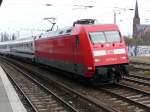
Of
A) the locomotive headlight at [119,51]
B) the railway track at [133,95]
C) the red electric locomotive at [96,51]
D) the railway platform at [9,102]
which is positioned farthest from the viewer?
the locomotive headlight at [119,51]

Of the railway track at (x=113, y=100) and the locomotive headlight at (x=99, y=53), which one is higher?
the locomotive headlight at (x=99, y=53)

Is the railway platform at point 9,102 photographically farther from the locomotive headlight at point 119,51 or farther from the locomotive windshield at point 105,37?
the locomotive headlight at point 119,51

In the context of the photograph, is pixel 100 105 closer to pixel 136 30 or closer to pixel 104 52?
pixel 104 52

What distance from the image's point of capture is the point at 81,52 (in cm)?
1773

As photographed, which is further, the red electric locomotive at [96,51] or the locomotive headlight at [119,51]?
the locomotive headlight at [119,51]

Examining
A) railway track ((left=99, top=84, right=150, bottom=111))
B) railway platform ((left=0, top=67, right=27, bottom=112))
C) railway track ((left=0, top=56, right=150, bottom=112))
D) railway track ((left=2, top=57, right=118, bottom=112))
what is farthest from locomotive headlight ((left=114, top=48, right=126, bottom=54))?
railway platform ((left=0, top=67, right=27, bottom=112))

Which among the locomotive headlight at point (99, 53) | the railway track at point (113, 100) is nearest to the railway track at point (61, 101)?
the railway track at point (113, 100)

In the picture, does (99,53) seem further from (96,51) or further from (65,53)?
(65,53)

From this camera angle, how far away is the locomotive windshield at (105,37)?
17797 mm

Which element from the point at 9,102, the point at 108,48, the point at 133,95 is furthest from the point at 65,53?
the point at 9,102

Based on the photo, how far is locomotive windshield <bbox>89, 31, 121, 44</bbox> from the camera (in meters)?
17.8

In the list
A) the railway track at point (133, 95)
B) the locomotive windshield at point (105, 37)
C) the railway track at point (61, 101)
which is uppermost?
the locomotive windshield at point (105, 37)

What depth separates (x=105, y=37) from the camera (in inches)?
712

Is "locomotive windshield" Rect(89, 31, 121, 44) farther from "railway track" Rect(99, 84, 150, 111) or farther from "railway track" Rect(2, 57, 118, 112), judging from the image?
"railway track" Rect(2, 57, 118, 112)
